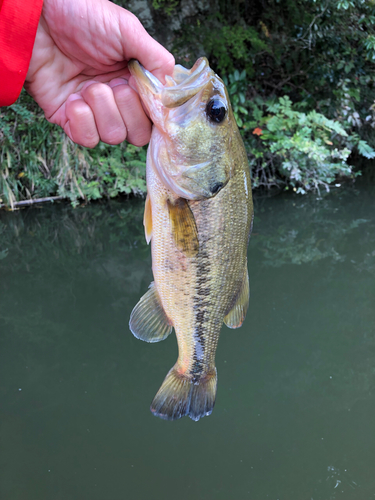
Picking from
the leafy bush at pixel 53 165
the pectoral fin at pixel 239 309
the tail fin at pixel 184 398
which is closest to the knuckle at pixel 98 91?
the pectoral fin at pixel 239 309

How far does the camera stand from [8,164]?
6.18m

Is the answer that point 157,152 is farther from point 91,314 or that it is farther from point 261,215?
point 261,215

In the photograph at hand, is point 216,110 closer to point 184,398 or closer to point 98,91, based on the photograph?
point 98,91

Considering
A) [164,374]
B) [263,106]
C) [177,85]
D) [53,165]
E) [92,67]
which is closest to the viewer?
[177,85]

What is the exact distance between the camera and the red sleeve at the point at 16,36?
143 cm

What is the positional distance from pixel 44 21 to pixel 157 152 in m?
0.80

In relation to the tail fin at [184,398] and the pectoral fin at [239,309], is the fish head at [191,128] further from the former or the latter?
the tail fin at [184,398]

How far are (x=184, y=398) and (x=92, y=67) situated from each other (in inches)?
57.4

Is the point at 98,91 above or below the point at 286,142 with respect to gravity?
above

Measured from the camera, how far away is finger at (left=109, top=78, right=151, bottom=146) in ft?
5.23

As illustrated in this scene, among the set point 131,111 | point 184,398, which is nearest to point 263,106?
point 131,111

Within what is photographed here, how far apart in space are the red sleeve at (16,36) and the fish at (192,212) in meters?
0.39

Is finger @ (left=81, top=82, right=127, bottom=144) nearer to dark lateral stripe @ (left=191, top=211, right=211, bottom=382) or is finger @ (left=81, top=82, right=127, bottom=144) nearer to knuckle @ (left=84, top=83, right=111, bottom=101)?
knuckle @ (left=84, top=83, right=111, bottom=101)

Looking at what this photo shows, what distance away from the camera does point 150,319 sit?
1560 millimetres
